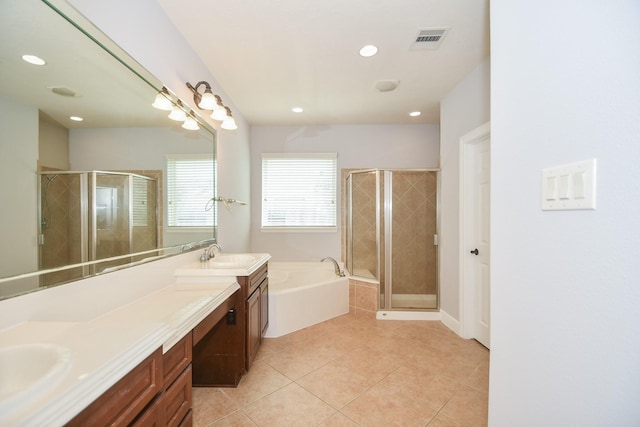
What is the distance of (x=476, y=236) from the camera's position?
93.8 inches

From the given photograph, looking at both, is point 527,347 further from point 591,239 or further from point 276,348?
point 276,348

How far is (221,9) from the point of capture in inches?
62.9

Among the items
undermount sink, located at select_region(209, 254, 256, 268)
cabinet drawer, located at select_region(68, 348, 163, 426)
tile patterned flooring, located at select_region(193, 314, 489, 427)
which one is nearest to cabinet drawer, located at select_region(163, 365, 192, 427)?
cabinet drawer, located at select_region(68, 348, 163, 426)

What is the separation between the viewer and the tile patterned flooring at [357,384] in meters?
1.48

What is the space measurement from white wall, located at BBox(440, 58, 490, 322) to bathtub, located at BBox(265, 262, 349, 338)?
1176mm

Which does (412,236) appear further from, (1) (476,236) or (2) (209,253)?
(2) (209,253)

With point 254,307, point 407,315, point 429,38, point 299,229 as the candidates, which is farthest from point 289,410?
point 429,38

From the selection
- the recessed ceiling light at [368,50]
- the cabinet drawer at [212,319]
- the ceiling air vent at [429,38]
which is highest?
the ceiling air vent at [429,38]

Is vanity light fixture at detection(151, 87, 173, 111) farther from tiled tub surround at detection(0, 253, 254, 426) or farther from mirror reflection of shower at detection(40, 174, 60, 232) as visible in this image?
tiled tub surround at detection(0, 253, 254, 426)

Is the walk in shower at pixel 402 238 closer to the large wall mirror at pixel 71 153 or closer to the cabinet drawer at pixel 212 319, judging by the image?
the cabinet drawer at pixel 212 319

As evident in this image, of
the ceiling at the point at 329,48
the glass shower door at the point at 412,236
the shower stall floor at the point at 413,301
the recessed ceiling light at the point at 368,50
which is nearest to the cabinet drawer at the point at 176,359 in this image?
the ceiling at the point at 329,48

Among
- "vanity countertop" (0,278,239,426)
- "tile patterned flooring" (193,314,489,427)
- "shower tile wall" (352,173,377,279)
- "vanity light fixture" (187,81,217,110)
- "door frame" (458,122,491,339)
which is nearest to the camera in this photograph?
"vanity countertop" (0,278,239,426)

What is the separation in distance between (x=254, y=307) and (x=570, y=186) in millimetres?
1899

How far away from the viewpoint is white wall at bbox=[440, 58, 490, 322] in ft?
Answer: 7.40
